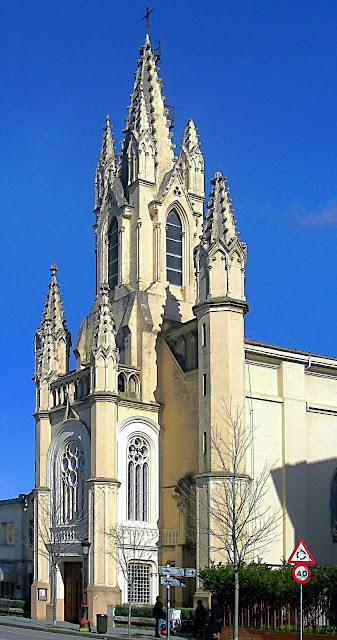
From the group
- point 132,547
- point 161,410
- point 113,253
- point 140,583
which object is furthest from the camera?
point 113,253

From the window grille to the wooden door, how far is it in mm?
3427

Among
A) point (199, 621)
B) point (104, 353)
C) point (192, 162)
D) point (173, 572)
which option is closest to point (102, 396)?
point (104, 353)

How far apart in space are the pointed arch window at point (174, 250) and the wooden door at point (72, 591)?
1632cm

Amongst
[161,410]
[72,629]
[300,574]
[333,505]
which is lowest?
[72,629]

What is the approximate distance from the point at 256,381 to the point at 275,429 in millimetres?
2467

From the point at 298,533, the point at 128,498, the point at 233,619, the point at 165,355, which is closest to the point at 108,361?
the point at 165,355

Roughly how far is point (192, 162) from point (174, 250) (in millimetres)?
6077

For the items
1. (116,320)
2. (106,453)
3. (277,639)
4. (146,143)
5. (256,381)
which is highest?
(146,143)

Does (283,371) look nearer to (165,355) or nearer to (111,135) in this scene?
(165,355)

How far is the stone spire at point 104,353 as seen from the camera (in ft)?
154

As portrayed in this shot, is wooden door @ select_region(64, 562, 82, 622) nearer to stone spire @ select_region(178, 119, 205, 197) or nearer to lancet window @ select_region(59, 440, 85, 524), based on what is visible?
lancet window @ select_region(59, 440, 85, 524)

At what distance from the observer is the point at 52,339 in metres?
55.3

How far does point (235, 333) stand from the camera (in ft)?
143

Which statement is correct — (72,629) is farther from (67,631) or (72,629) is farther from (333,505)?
(333,505)
